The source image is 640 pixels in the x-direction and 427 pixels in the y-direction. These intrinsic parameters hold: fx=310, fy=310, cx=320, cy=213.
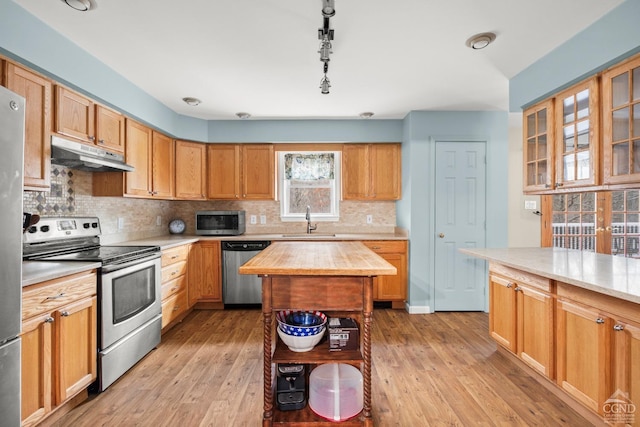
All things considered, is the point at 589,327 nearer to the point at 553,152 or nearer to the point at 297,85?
the point at 553,152

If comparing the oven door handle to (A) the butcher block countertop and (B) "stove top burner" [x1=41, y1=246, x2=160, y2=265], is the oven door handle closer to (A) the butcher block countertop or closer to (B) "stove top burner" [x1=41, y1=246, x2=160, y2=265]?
(B) "stove top burner" [x1=41, y1=246, x2=160, y2=265]

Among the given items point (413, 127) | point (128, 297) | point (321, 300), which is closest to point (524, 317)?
point (321, 300)

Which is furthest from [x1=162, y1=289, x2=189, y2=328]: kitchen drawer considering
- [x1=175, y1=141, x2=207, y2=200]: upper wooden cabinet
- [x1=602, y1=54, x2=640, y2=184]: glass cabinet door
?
[x1=602, y1=54, x2=640, y2=184]: glass cabinet door

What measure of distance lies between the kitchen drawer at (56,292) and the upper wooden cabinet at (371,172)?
9.50 ft

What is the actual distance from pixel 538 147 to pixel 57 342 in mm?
3633

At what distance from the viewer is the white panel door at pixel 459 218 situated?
365cm

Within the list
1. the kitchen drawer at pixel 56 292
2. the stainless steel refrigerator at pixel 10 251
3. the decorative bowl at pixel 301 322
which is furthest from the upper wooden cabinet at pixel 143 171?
the decorative bowl at pixel 301 322

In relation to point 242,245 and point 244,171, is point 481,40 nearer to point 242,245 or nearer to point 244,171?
point 244,171

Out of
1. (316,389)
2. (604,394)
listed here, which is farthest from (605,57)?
(316,389)

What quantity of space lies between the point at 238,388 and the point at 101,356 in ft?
3.08

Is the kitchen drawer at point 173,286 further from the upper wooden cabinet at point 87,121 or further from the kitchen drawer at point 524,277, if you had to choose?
the kitchen drawer at point 524,277

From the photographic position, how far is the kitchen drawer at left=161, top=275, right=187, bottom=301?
9.92 ft

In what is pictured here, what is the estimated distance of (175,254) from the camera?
327cm

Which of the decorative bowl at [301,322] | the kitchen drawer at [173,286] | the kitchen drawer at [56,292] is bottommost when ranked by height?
the kitchen drawer at [173,286]
